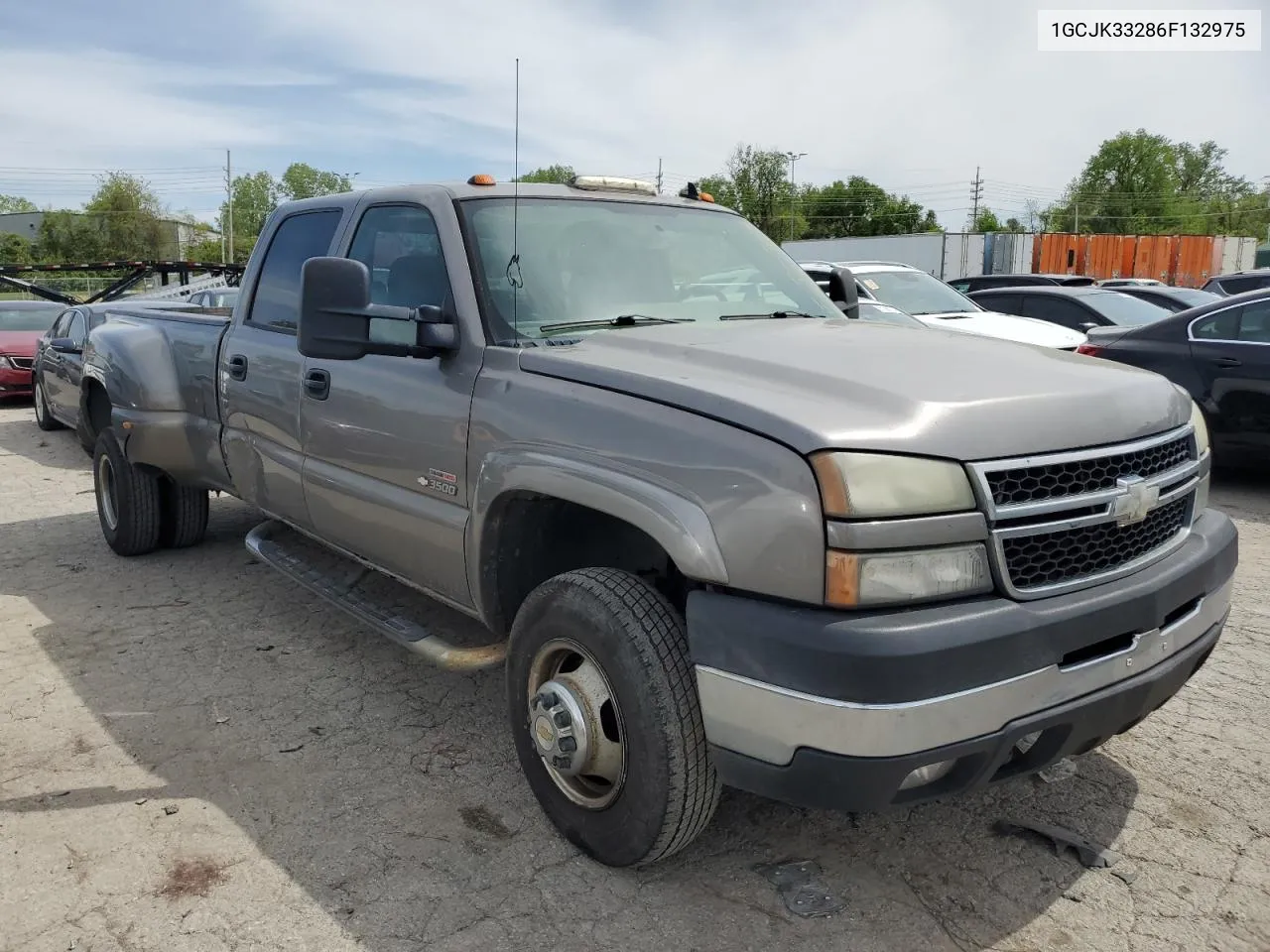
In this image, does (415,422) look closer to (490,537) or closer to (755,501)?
(490,537)

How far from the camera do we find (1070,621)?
90.4 inches

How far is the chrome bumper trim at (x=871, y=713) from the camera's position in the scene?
7.00 ft

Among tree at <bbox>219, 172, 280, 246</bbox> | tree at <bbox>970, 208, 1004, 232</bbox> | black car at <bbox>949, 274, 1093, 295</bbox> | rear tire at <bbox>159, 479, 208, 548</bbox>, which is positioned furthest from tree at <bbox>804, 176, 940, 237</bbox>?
rear tire at <bbox>159, 479, 208, 548</bbox>

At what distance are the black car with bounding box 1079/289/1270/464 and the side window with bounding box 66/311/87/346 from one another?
10.5 m

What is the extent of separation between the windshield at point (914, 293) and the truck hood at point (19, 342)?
35.6 ft

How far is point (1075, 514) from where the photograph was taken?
237cm

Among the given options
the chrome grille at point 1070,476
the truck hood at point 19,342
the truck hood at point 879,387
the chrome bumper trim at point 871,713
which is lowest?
the chrome bumper trim at point 871,713

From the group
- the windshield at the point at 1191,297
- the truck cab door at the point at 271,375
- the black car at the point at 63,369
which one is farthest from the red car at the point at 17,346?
the windshield at the point at 1191,297

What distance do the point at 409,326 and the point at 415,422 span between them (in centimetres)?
39

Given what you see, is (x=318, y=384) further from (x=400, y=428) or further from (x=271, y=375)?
(x=400, y=428)

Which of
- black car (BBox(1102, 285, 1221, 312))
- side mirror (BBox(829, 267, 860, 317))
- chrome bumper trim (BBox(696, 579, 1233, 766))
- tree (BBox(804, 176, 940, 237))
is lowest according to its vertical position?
chrome bumper trim (BBox(696, 579, 1233, 766))

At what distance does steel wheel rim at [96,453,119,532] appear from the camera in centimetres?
587

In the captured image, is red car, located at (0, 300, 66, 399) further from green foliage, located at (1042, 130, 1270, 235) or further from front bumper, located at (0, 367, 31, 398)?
green foliage, located at (1042, 130, 1270, 235)

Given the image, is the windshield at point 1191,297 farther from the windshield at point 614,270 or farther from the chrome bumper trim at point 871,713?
the chrome bumper trim at point 871,713
